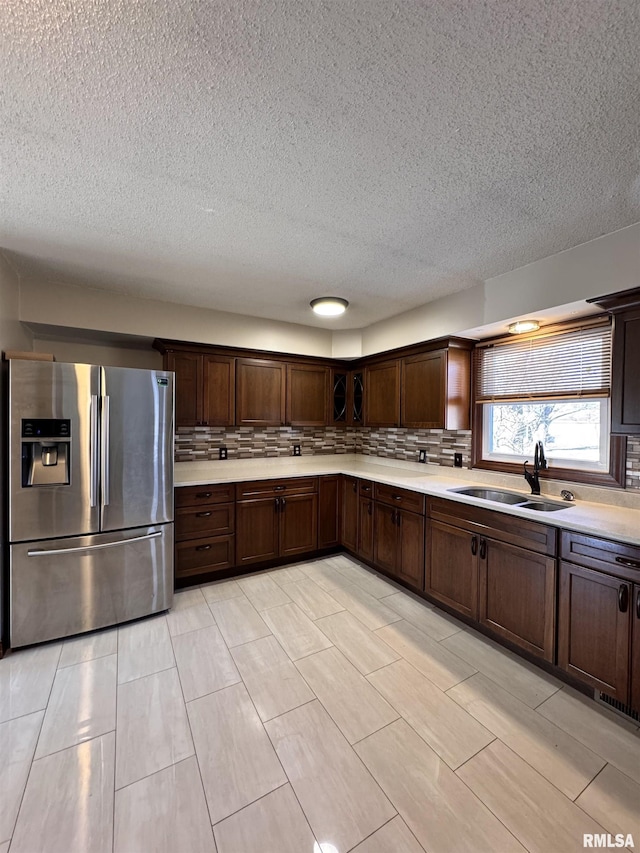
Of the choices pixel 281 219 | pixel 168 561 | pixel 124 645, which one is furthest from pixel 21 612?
pixel 281 219

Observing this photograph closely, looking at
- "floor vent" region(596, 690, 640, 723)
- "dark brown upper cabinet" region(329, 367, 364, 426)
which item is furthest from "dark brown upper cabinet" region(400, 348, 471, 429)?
"floor vent" region(596, 690, 640, 723)

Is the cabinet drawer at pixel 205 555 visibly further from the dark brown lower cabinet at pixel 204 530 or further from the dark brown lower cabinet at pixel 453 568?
the dark brown lower cabinet at pixel 453 568

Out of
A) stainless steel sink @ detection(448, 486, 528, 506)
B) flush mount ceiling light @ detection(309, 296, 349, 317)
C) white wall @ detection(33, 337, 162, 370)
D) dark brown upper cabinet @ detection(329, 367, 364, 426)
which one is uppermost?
flush mount ceiling light @ detection(309, 296, 349, 317)

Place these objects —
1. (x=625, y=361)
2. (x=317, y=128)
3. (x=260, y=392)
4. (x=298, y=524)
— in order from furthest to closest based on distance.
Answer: (x=260, y=392) < (x=298, y=524) < (x=625, y=361) < (x=317, y=128)

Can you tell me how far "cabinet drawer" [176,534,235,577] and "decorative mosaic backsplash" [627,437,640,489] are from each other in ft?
9.88

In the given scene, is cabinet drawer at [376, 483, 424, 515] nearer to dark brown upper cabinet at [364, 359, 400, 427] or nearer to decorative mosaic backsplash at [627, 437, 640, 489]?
dark brown upper cabinet at [364, 359, 400, 427]

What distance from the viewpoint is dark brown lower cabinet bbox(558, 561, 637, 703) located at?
5.66 ft

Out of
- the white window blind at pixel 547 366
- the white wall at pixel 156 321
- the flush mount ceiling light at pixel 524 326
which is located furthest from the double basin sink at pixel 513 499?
the white wall at pixel 156 321

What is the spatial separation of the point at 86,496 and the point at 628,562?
312cm

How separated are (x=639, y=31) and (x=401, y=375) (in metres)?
2.70

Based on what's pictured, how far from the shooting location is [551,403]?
9.03ft

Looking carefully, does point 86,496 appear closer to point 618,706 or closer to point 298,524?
point 298,524

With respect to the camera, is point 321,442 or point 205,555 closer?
point 205,555

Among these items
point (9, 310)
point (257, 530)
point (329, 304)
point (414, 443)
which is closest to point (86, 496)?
point (9, 310)
